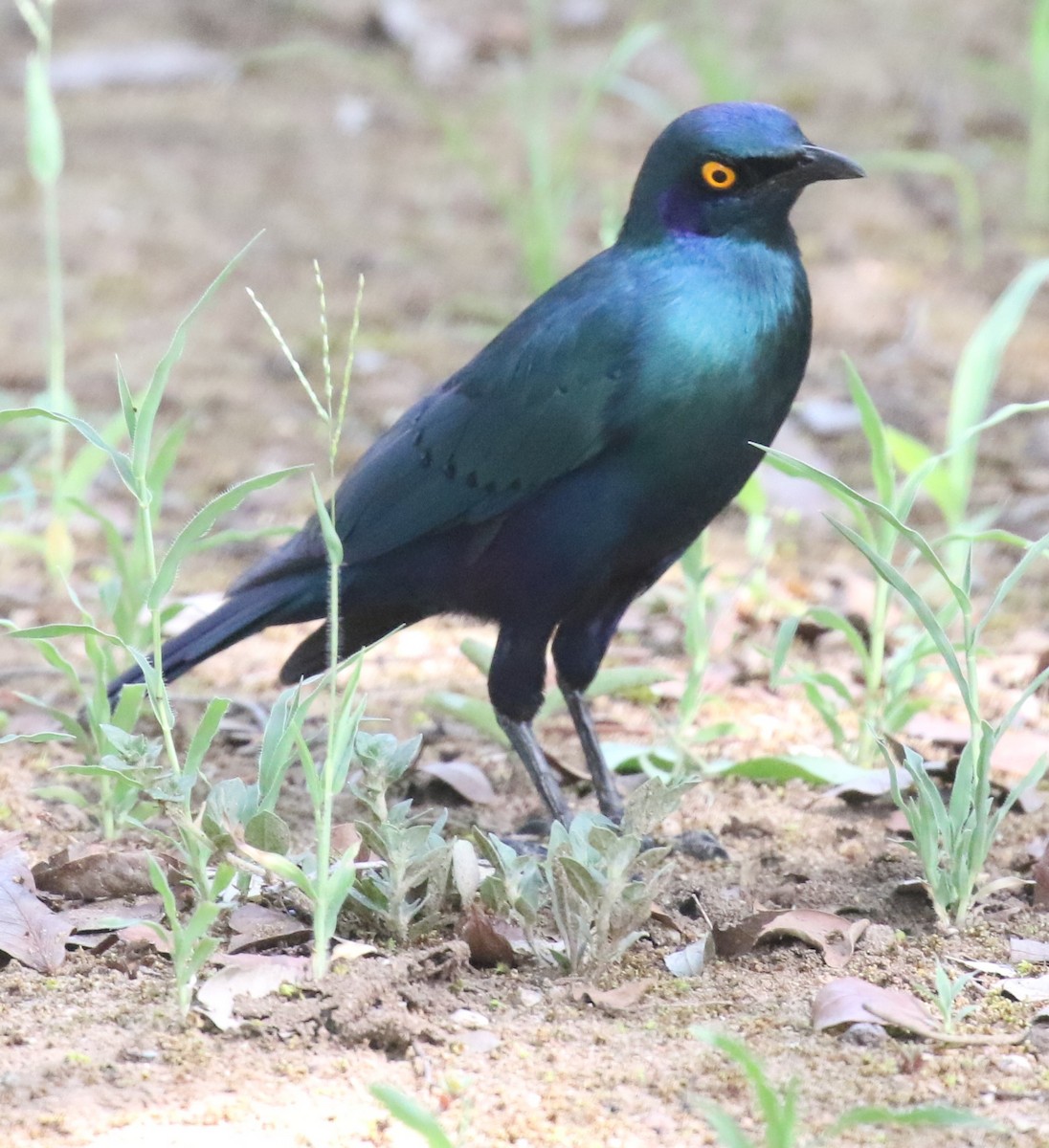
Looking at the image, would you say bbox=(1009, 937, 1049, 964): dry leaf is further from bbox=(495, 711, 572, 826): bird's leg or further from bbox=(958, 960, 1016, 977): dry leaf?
bbox=(495, 711, 572, 826): bird's leg

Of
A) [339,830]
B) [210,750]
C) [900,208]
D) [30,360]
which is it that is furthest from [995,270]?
[339,830]

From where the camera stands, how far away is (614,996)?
225cm

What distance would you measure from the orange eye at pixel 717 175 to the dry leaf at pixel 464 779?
3.80 feet

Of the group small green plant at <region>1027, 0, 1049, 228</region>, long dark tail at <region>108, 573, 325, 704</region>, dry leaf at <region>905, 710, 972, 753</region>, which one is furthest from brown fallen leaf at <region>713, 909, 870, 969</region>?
small green plant at <region>1027, 0, 1049, 228</region>

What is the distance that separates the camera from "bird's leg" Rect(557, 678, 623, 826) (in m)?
3.22

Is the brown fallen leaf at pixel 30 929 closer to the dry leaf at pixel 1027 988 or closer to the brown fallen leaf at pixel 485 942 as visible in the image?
the brown fallen leaf at pixel 485 942

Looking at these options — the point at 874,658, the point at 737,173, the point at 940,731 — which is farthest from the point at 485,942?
the point at 737,173

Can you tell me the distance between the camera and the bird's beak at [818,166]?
306cm

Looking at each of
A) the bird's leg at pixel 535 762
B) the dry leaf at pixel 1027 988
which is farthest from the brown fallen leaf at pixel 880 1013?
the bird's leg at pixel 535 762

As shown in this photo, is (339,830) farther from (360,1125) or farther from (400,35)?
(400,35)

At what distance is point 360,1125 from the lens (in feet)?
6.22

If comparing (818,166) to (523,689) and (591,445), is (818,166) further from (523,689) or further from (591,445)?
Answer: (523,689)

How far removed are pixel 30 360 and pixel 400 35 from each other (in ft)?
11.3

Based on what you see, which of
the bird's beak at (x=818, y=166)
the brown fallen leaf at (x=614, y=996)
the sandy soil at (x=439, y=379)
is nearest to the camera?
the sandy soil at (x=439, y=379)
